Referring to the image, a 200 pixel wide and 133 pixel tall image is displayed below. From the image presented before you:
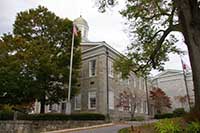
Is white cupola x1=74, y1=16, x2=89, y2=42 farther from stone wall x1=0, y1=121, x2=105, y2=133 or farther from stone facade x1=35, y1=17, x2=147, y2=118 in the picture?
stone wall x1=0, y1=121, x2=105, y2=133

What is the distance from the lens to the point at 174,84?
153ft

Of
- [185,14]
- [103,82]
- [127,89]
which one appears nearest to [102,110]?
[103,82]

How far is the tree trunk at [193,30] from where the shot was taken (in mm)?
10875

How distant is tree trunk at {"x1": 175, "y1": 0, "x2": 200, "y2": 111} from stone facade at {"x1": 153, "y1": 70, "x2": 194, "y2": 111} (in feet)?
109

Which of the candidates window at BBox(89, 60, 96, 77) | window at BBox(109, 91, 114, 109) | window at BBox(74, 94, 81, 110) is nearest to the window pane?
window at BBox(74, 94, 81, 110)

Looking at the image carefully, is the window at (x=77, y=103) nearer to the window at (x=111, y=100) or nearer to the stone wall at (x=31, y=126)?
the window at (x=111, y=100)

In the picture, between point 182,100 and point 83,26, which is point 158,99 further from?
point 83,26

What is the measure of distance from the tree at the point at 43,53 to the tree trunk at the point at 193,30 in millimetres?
15021

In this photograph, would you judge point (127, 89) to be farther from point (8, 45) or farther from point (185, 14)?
point (185, 14)

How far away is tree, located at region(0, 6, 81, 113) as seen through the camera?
2439 cm

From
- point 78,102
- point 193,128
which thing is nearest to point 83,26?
point 78,102

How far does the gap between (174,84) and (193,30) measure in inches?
1441

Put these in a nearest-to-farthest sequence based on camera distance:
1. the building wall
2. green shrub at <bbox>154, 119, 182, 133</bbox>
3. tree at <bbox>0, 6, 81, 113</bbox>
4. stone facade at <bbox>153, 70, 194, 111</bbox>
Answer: green shrub at <bbox>154, 119, 182, 133</bbox>, tree at <bbox>0, 6, 81, 113</bbox>, the building wall, stone facade at <bbox>153, 70, 194, 111</bbox>

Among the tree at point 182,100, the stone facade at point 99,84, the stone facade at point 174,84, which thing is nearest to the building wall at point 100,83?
the stone facade at point 99,84
